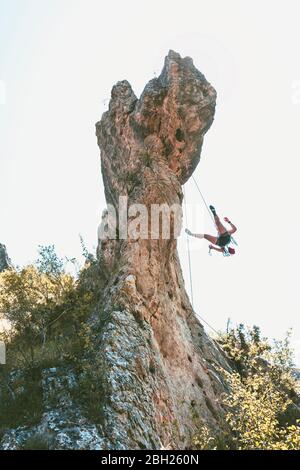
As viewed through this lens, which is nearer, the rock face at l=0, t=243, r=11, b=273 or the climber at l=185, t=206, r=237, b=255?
the climber at l=185, t=206, r=237, b=255

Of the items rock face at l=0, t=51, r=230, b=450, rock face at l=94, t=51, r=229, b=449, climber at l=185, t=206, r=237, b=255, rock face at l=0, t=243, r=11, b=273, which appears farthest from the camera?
rock face at l=0, t=243, r=11, b=273

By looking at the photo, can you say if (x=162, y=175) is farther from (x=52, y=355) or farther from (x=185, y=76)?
(x=52, y=355)

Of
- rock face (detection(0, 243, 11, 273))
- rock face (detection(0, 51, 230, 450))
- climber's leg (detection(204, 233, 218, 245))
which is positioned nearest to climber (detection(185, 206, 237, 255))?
climber's leg (detection(204, 233, 218, 245))

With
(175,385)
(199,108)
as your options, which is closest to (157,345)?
(175,385)

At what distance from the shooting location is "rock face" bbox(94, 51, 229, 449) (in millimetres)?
15438

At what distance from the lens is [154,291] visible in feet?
72.5

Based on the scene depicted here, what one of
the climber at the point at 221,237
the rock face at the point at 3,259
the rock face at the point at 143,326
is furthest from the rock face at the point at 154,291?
the rock face at the point at 3,259

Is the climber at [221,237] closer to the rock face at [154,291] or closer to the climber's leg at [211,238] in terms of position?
the climber's leg at [211,238]

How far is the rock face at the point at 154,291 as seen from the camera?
50.6ft

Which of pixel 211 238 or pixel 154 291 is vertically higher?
pixel 211 238

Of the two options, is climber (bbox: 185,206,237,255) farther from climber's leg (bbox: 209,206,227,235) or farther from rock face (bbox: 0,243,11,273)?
rock face (bbox: 0,243,11,273)

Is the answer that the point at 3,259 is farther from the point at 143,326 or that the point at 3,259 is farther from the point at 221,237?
the point at 143,326

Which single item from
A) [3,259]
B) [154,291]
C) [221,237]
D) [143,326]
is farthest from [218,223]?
[3,259]

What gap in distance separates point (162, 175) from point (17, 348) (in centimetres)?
1439
